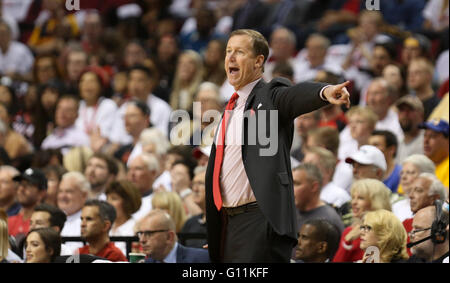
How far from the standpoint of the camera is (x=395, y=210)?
702cm

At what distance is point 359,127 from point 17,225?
292cm

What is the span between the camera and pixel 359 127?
8562 millimetres

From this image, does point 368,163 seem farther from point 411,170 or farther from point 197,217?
point 197,217

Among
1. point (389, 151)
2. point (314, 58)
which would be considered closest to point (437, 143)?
point (389, 151)

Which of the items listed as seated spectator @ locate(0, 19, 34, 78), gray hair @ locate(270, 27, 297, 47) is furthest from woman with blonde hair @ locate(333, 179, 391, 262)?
seated spectator @ locate(0, 19, 34, 78)

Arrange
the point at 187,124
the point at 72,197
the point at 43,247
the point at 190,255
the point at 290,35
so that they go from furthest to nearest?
1. the point at 290,35
2. the point at 187,124
3. the point at 72,197
4. the point at 190,255
5. the point at 43,247

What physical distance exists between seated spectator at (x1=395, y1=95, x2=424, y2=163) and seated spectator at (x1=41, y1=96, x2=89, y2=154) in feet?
10.9

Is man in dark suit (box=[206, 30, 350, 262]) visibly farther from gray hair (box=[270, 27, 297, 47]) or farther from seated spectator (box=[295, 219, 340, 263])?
gray hair (box=[270, 27, 297, 47])

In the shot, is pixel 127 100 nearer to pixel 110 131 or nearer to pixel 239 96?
pixel 110 131

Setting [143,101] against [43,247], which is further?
[143,101]

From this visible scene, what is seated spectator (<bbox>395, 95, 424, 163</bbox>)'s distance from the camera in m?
8.45

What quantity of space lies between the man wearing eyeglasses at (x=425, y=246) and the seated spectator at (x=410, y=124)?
2.19 metres

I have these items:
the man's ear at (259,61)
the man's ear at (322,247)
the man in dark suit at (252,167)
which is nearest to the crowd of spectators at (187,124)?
the man's ear at (322,247)
